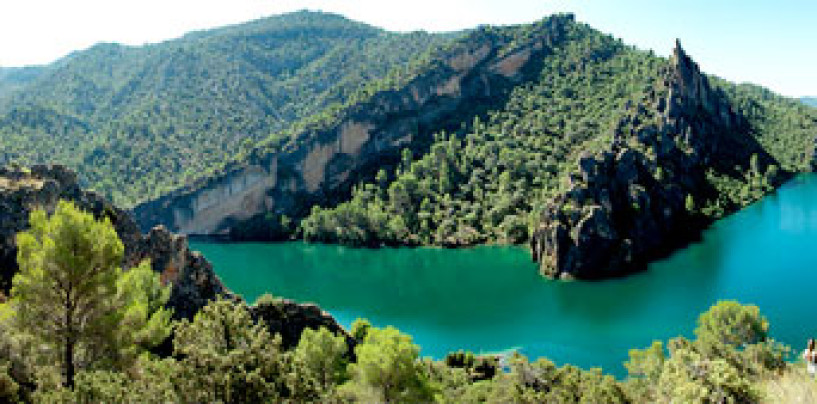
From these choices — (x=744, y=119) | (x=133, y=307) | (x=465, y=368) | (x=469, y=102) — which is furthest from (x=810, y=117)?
(x=133, y=307)

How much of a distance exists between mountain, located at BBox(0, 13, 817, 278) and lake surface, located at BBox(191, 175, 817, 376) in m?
4.55

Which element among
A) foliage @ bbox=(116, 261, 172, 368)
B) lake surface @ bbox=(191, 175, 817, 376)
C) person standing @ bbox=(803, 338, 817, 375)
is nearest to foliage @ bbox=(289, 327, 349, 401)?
foliage @ bbox=(116, 261, 172, 368)

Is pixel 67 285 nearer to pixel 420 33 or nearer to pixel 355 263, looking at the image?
pixel 355 263

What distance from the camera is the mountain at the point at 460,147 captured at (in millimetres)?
69062

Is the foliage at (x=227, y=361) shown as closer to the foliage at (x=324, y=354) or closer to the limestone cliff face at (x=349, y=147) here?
the foliage at (x=324, y=354)

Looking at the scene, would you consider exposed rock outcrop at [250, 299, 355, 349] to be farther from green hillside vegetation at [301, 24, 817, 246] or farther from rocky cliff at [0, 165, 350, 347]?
green hillside vegetation at [301, 24, 817, 246]

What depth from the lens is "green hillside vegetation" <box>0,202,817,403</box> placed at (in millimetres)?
10586

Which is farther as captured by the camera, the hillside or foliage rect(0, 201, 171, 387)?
the hillside

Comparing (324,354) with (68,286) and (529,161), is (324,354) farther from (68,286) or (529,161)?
(529,161)

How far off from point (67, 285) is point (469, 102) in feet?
344

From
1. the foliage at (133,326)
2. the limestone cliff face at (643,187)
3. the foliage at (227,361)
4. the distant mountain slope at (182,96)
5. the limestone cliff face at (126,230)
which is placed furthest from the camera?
the distant mountain slope at (182,96)

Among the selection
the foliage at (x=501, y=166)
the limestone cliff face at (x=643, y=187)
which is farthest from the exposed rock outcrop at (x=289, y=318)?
the foliage at (x=501, y=166)

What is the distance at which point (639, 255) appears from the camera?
6134 cm

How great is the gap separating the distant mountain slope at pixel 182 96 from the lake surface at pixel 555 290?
4711 cm
